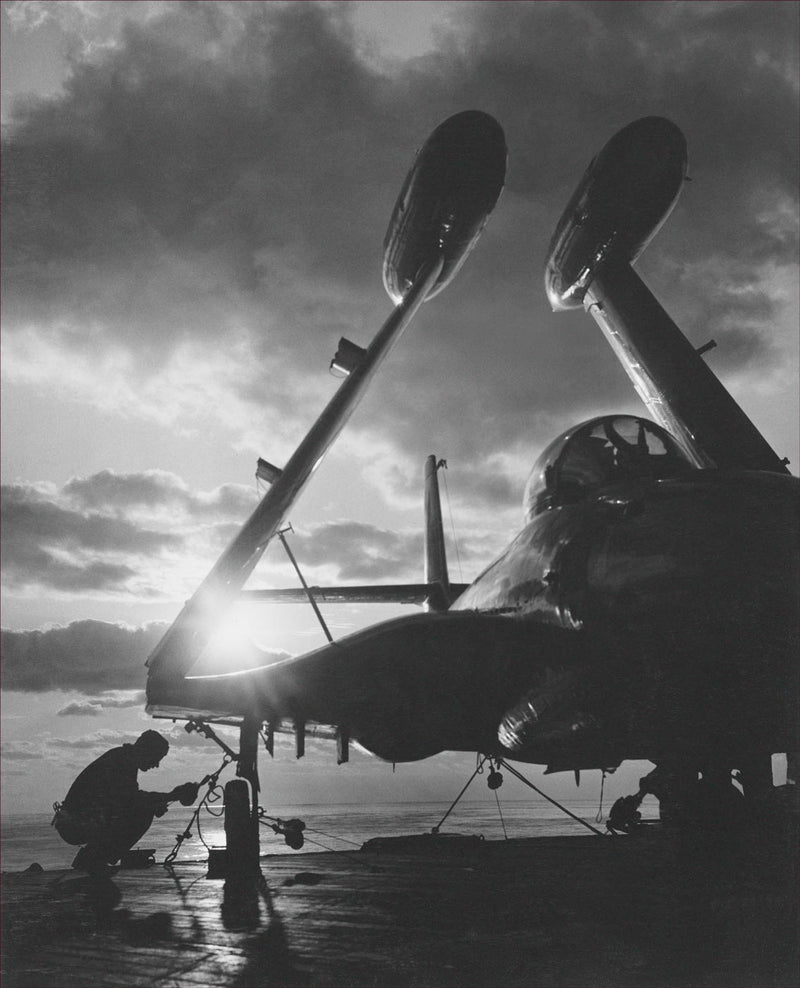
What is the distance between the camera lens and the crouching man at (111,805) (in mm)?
8648

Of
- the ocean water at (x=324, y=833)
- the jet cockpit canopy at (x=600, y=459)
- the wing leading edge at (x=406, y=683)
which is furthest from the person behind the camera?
the ocean water at (x=324, y=833)

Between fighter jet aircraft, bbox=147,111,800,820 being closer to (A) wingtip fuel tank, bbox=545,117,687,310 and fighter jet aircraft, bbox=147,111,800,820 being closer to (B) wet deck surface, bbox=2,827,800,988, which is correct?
(A) wingtip fuel tank, bbox=545,117,687,310

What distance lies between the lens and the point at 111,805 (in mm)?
8688

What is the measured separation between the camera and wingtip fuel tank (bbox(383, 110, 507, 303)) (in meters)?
9.77

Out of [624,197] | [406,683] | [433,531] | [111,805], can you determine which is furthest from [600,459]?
[433,531]

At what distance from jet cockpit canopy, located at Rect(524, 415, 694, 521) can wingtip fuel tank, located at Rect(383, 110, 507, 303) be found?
4585mm

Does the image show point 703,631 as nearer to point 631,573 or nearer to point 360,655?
point 631,573

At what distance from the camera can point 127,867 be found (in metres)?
9.93

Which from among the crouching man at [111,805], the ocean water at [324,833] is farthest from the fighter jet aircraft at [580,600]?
the ocean water at [324,833]

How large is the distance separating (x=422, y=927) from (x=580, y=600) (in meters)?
2.50

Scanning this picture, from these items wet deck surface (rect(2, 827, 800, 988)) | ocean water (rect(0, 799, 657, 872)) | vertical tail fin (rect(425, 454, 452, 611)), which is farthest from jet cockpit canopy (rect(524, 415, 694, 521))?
vertical tail fin (rect(425, 454, 452, 611))

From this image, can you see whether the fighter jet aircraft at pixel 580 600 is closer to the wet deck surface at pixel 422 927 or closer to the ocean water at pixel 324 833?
the wet deck surface at pixel 422 927

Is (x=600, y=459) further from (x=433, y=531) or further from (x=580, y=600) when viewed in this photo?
(x=433, y=531)

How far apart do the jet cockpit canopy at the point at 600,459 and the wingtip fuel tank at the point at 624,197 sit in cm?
804
